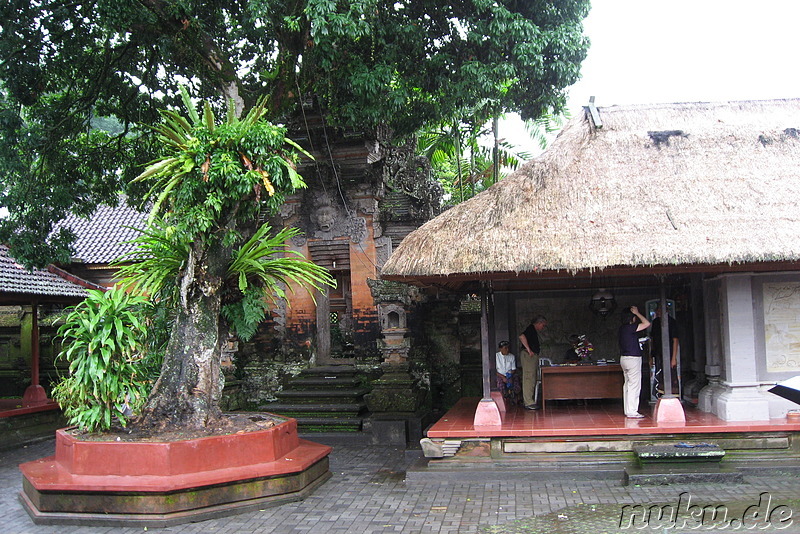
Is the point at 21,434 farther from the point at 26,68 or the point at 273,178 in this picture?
the point at 273,178

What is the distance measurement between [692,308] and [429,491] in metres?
5.05

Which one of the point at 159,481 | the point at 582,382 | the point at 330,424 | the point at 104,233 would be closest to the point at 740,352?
the point at 582,382

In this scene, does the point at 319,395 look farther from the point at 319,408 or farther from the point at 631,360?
the point at 631,360

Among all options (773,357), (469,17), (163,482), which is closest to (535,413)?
(773,357)

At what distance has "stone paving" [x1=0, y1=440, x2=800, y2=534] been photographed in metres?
5.88

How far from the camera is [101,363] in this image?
22.3 feet

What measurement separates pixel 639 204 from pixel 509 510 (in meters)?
3.91

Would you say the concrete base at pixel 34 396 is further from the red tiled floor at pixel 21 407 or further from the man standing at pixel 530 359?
the man standing at pixel 530 359

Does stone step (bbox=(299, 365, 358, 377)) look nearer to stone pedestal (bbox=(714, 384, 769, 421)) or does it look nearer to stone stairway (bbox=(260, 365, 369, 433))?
stone stairway (bbox=(260, 365, 369, 433))

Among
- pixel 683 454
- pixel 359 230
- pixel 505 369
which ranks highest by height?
pixel 359 230

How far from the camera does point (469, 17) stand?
9.42 meters

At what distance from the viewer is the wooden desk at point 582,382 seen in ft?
29.7

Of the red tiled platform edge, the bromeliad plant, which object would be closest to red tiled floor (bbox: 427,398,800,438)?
the red tiled platform edge

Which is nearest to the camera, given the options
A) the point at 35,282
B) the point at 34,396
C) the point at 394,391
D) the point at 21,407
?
the point at 394,391
